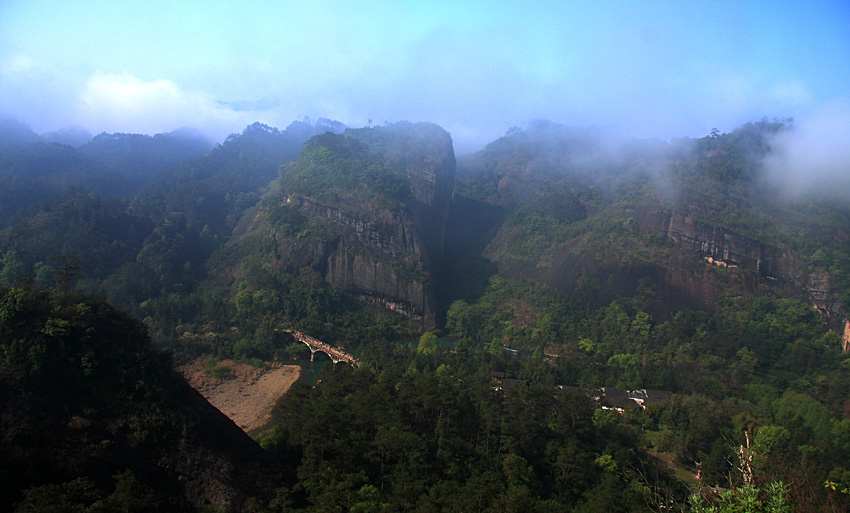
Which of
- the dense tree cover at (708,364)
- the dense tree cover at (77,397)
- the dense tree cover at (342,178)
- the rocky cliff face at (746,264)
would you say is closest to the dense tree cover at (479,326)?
the dense tree cover at (77,397)

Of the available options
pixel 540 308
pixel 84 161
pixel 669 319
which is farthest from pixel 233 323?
pixel 84 161

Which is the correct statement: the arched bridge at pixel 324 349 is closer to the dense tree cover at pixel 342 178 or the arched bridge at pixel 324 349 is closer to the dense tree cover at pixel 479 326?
the dense tree cover at pixel 479 326

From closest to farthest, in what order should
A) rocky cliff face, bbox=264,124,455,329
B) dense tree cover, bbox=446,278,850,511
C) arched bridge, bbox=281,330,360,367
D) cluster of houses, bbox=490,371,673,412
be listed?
dense tree cover, bbox=446,278,850,511 → cluster of houses, bbox=490,371,673,412 → arched bridge, bbox=281,330,360,367 → rocky cliff face, bbox=264,124,455,329

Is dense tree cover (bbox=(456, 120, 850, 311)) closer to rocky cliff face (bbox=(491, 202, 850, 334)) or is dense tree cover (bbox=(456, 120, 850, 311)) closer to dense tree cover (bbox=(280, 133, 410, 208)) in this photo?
rocky cliff face (bbox=(491, 202, 850, 334))

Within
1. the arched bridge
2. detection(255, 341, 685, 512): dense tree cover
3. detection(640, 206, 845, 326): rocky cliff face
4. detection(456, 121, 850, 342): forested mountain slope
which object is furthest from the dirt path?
detection(640, 206, 845, 326): rocky cliff face

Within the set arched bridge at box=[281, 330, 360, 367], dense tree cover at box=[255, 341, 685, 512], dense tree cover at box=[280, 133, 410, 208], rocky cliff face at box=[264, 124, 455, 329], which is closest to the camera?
dense tree cover at box=[255, 341, 685, 512]

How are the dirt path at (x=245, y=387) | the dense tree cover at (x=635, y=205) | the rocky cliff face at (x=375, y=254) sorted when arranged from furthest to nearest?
the rocky cliff face at (x=375, y=254), the dense tree cover at (x=635, y=205), the dirt path at (x=245, y=387)
